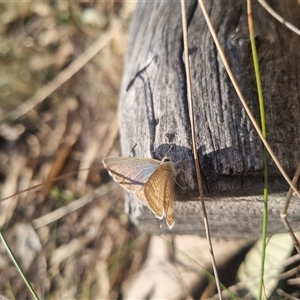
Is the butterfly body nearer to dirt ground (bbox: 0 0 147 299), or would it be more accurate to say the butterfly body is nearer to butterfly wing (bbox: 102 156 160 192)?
butterfly wing (bbox: 102 156 160 192)

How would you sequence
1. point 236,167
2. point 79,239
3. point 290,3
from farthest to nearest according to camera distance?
point 79,239
point 290,3
point 236,167

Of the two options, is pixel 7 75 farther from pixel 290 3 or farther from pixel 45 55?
pixel 290 3

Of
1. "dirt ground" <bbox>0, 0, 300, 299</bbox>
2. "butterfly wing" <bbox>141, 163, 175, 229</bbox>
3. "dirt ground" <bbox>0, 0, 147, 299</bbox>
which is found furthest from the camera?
"dirt ground" <bbox>0, 0, 147, 299</bbox>

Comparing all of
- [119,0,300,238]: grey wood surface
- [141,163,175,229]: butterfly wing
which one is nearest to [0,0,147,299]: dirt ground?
[119,0,300,238]: grey wood surface

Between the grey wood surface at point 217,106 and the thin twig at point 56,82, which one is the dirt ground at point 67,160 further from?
the grey wood surface at point 217,106

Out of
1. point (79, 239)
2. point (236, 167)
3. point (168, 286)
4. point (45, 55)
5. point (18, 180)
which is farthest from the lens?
point (45, 55)

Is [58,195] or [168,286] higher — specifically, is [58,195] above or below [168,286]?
above

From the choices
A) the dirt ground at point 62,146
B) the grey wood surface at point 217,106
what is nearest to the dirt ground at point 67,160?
the dirt ground at point 62,146

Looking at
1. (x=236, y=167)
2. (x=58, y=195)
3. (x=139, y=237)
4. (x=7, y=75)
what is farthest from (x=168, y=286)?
(x=7, y=75)
